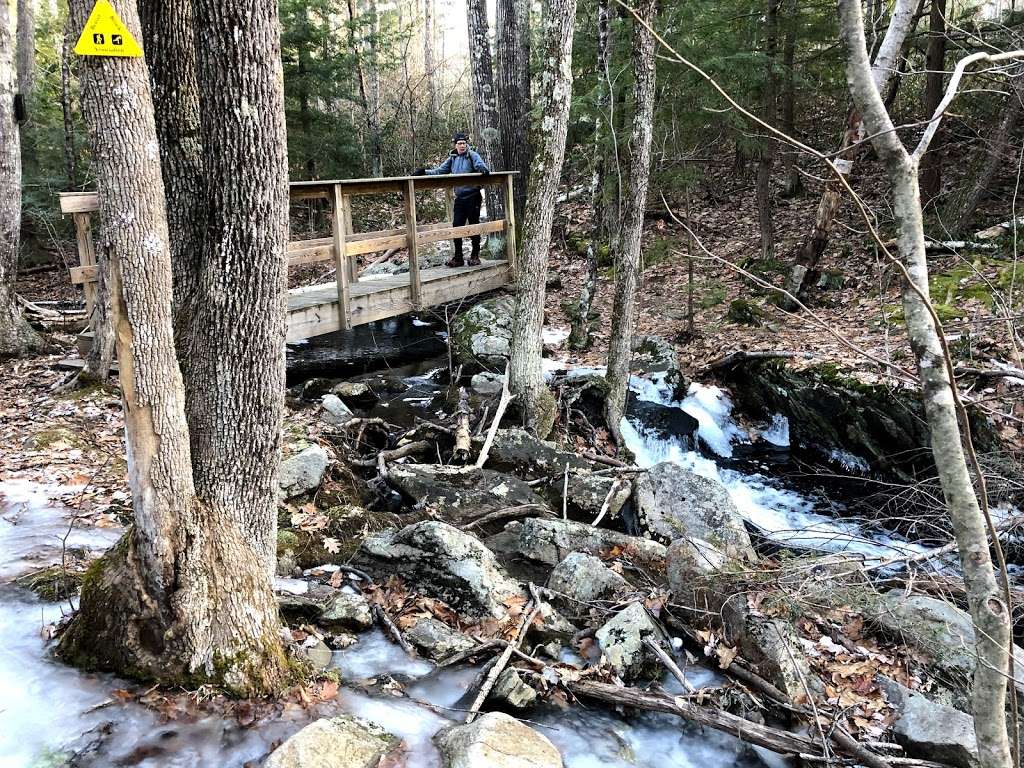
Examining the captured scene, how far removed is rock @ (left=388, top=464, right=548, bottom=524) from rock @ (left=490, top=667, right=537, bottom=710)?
2305mm

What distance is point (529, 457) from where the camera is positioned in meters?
7.27

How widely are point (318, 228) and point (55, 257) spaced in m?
5.63

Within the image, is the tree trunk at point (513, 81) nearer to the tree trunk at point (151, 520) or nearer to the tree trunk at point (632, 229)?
the tree trunk at point (632, 229)

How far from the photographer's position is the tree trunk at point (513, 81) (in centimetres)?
1160

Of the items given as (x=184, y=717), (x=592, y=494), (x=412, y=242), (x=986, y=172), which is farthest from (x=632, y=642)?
(x=986, y=172)

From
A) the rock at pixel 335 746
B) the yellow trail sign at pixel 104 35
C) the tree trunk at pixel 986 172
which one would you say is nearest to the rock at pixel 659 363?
the tree trunk at pixel 986 172

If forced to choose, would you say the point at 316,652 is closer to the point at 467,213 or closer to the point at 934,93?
the point at 467,213

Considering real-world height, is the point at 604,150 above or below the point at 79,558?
above

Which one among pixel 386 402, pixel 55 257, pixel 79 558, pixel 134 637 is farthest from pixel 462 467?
pixel 55 257

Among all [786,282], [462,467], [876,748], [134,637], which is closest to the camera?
[134,637]

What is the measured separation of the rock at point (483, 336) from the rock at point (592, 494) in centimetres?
348

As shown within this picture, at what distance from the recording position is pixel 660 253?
33.5 feet

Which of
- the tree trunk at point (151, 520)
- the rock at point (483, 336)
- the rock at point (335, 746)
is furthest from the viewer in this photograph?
the rock at point (483, 336)

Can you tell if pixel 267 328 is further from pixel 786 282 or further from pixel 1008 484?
pixel 786 282
